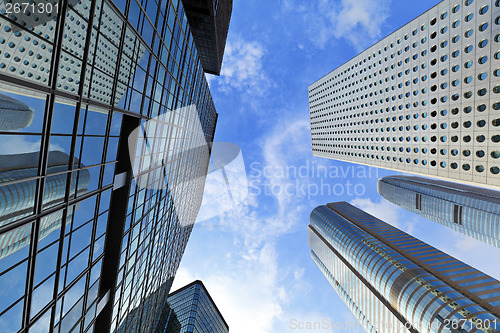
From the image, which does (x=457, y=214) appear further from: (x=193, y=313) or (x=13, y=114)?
(x=13, y=114)

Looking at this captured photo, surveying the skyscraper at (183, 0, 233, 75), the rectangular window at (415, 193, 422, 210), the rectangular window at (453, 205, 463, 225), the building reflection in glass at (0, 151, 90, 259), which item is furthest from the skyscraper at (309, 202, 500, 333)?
the skyscraper at (183, 0, 233, 75)

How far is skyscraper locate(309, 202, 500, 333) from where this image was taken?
5888 centimetres

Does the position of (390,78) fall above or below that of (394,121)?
above

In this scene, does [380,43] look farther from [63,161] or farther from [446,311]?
[446,311]

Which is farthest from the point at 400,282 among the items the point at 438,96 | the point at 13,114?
the point at 13,114

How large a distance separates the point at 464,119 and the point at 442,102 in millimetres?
5164

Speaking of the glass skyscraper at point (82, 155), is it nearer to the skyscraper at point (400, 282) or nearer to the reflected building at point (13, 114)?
the reflected building at point (13, 114)

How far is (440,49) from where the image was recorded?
32469mm

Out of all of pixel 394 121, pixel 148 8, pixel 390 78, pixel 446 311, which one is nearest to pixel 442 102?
pixel 394 121

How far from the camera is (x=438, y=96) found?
1298 inches

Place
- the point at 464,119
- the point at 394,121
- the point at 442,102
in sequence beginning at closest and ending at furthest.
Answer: the point at 464,119 < the point at 442,102 < the point at 394,121


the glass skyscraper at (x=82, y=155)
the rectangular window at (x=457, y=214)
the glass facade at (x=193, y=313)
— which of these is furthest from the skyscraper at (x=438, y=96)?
the rectangular window at (x=457, y=214)

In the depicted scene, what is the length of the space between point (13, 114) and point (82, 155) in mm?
4355

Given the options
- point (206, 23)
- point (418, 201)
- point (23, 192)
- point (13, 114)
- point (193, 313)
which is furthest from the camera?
point (418, 201)
